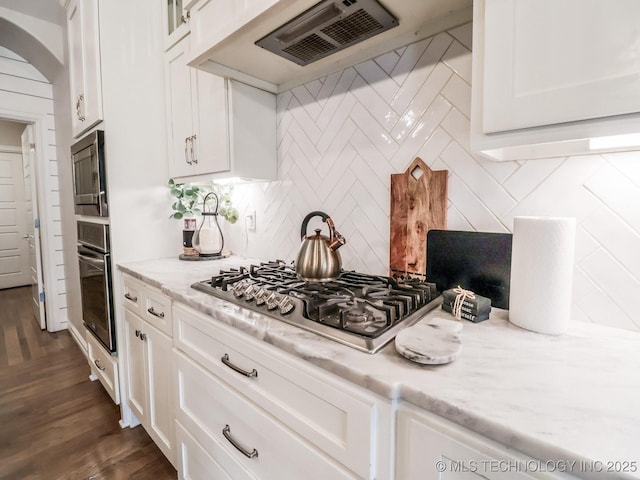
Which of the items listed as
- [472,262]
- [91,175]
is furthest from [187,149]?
[472,262]

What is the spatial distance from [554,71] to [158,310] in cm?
157

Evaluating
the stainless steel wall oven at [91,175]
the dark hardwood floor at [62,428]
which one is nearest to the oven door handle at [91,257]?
the stainless steel wall oven at [91,175]

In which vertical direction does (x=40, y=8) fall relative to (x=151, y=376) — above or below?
above

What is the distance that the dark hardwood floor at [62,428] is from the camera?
59.4 inches

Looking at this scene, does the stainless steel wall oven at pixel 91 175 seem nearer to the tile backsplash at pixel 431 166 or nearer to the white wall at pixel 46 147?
the tile backsplash at pixel 431 166

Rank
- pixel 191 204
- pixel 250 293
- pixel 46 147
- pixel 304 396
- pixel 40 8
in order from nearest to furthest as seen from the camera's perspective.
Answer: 1. pixel 304 396
2. pixel 250 293
3. pixel 191 204
4. pixel 40 8
5. pixel 46 147

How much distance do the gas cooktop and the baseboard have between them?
2.27 metres

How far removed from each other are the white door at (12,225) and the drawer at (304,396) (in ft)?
19.1

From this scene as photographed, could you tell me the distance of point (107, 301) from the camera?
1.82 meters

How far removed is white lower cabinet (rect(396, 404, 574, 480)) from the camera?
0.47m

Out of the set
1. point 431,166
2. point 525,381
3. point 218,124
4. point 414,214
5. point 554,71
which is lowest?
point 525,381

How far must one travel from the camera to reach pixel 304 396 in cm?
75

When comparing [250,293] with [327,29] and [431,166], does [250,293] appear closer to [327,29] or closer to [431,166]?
[431,166]

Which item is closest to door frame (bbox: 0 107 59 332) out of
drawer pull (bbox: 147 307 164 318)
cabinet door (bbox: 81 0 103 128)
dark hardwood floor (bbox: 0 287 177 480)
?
dark hardwood floor (bbox: 0 287 177 480)
